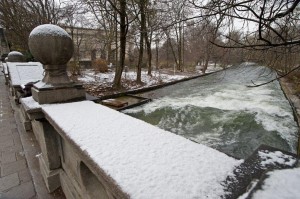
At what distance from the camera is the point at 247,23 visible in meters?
2.45

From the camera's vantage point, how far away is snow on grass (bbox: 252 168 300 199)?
3.11ft

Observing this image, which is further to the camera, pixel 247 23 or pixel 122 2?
pixel 122 2

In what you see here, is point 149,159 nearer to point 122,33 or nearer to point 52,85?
point 52,85

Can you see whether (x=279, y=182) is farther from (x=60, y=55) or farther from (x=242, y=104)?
(x=242, y=104)

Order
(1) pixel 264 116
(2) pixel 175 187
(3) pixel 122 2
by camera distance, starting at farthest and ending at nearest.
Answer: (3) pixel 122 2
(1) pixel 264 116
(2) pixel 175 187

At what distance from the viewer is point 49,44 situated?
2617mm

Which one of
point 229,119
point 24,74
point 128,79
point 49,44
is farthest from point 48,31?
point 128,79

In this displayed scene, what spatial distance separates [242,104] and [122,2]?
7.08 metres

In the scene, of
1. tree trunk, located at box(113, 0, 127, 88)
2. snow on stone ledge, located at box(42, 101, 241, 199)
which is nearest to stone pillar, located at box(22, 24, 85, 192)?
snow on stone ledge, located at box(42, 101, 241, 199)

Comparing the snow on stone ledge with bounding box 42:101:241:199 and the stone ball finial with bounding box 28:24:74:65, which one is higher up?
the stone ball finial with bounding box 28:24:74:65

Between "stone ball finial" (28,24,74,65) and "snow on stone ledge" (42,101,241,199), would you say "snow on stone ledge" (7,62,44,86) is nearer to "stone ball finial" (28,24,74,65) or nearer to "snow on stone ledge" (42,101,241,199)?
"stone ball finial" (28,24,74,65)

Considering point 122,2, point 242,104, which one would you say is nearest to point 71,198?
point 242,104

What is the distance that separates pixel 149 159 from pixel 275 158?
80cm

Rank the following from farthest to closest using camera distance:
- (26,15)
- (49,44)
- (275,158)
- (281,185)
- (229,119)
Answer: (26,15)
(229,119)
(49,44)
(275,158)
(281,185)
